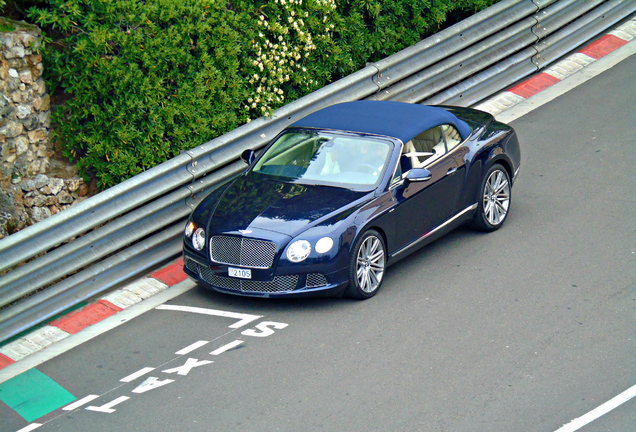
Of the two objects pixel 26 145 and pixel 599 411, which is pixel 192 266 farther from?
pixel 599 411

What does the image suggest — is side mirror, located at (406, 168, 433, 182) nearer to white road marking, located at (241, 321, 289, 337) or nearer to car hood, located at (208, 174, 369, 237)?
car hood, located at (208, 174, 369, 237)

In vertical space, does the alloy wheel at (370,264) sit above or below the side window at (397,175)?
below

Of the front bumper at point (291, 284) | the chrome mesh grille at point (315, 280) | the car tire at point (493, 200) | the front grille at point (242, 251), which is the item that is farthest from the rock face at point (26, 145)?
the car tire at point (493, 200)

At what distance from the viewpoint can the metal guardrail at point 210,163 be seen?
902cm

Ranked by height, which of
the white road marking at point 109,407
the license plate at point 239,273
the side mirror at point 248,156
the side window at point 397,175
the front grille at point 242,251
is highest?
the side mirror at point 248,156

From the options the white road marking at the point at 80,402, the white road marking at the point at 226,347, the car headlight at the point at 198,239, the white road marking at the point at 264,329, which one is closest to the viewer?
the white road marking at the point at 80,402

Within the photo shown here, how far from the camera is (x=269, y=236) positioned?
28.2 ft

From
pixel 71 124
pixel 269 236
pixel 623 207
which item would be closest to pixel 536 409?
pixel 269 236

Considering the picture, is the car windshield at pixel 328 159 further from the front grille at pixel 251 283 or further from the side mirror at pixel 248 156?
the front grille at pixel 251 283

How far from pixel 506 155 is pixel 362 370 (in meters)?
3.89

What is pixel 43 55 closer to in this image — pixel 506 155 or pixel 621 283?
pixel 506 155

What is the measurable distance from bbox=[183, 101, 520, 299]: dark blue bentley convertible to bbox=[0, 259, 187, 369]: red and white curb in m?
0.82

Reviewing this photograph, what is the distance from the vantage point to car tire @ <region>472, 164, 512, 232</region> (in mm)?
10086

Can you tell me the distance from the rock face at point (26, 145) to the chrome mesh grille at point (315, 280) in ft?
12.0
